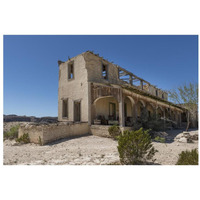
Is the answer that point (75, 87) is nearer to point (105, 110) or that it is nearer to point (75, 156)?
point (105, 110)

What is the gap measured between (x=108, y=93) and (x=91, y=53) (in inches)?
184

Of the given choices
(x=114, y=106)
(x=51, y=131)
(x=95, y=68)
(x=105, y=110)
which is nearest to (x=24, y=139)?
(x=51, y=131)

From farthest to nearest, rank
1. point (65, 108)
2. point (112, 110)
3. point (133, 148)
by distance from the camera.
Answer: point (112, 110) → point (65, 108) → point (133, 148)

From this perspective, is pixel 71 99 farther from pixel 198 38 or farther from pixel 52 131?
pixel 198 38

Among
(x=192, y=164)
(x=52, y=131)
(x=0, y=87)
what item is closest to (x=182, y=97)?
(x=192, y=164)

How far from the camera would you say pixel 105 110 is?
563 inches

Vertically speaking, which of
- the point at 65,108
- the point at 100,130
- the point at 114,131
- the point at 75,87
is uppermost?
the point at 75,87

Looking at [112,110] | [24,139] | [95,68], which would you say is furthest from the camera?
[112,110]

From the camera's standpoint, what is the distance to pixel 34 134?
9.91 meters

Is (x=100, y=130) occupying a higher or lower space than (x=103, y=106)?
lower

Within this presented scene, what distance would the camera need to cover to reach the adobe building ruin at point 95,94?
37.5 feet

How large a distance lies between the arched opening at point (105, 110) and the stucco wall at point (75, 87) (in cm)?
113

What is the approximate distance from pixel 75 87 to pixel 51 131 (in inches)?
203

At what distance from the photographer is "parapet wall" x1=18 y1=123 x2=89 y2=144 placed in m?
9.44
